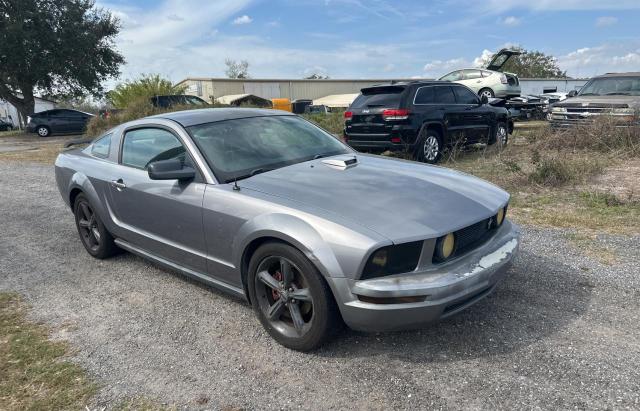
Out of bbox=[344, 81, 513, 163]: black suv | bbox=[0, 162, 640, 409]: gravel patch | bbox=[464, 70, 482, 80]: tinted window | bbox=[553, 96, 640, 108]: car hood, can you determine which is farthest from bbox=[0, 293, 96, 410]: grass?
bbox=[464, 70, 482, 80]: tinted window

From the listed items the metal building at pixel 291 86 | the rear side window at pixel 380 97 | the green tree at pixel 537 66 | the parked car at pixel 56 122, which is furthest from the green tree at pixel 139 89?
the green tree at pixel 537 66

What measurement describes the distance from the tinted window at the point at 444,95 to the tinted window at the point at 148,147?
21.8 feet

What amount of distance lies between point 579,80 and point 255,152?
47.0 metres

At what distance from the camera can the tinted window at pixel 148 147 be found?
12.1 feet

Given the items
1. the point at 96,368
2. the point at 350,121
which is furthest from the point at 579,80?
the point at 96,368

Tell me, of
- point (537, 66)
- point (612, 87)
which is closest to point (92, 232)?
point (612, 87)

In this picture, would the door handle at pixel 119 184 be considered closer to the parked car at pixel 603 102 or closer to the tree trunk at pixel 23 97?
the parked car at pixel 603 102

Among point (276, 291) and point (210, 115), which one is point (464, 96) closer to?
point (210, 115)

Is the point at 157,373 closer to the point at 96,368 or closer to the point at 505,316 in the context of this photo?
the point at 96,368

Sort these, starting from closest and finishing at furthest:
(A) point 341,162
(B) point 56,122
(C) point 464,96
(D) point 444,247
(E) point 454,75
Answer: (D) point 444,247, (A) point 341,162, (C) point 464,96, (E) point 454,75, (B) point 56,122

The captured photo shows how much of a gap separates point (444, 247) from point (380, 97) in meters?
6.83

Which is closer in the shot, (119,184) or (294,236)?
(294,236)

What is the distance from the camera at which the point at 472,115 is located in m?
9.99

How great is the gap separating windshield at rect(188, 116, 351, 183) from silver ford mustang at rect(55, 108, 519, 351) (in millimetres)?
12
